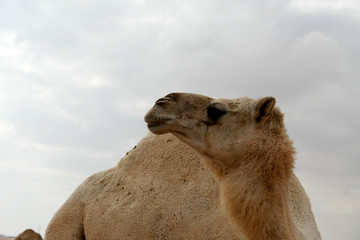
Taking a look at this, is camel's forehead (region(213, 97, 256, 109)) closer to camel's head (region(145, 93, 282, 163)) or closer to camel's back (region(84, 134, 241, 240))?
camel's head (region(145, 93, 282, 163))

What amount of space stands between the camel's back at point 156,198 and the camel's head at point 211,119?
1022 mm

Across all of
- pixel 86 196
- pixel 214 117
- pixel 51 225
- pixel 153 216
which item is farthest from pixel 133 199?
pixel 214 117

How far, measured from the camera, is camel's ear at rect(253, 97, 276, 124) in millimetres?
4105

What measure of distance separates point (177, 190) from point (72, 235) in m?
1.91

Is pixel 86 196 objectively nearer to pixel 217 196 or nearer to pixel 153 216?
pixel 153 216

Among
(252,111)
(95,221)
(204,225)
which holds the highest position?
(252,111)

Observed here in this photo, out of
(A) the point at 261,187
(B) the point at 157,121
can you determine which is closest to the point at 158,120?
(B) the point at 157,121

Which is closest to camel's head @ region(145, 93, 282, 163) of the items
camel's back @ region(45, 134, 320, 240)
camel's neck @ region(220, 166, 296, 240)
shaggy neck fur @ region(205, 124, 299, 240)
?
shaggy neck fur @ region(205, 124, 299, 240)

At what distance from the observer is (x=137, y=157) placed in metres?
6.47

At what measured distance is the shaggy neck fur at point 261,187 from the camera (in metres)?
3.75

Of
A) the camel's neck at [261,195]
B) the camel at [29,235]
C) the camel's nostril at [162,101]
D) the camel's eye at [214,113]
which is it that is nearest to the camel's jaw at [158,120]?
the camel's nostril at [162,101]

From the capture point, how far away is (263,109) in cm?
413

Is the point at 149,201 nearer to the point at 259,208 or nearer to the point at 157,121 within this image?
the point at 157,121

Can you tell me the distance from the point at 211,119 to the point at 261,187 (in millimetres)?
807
